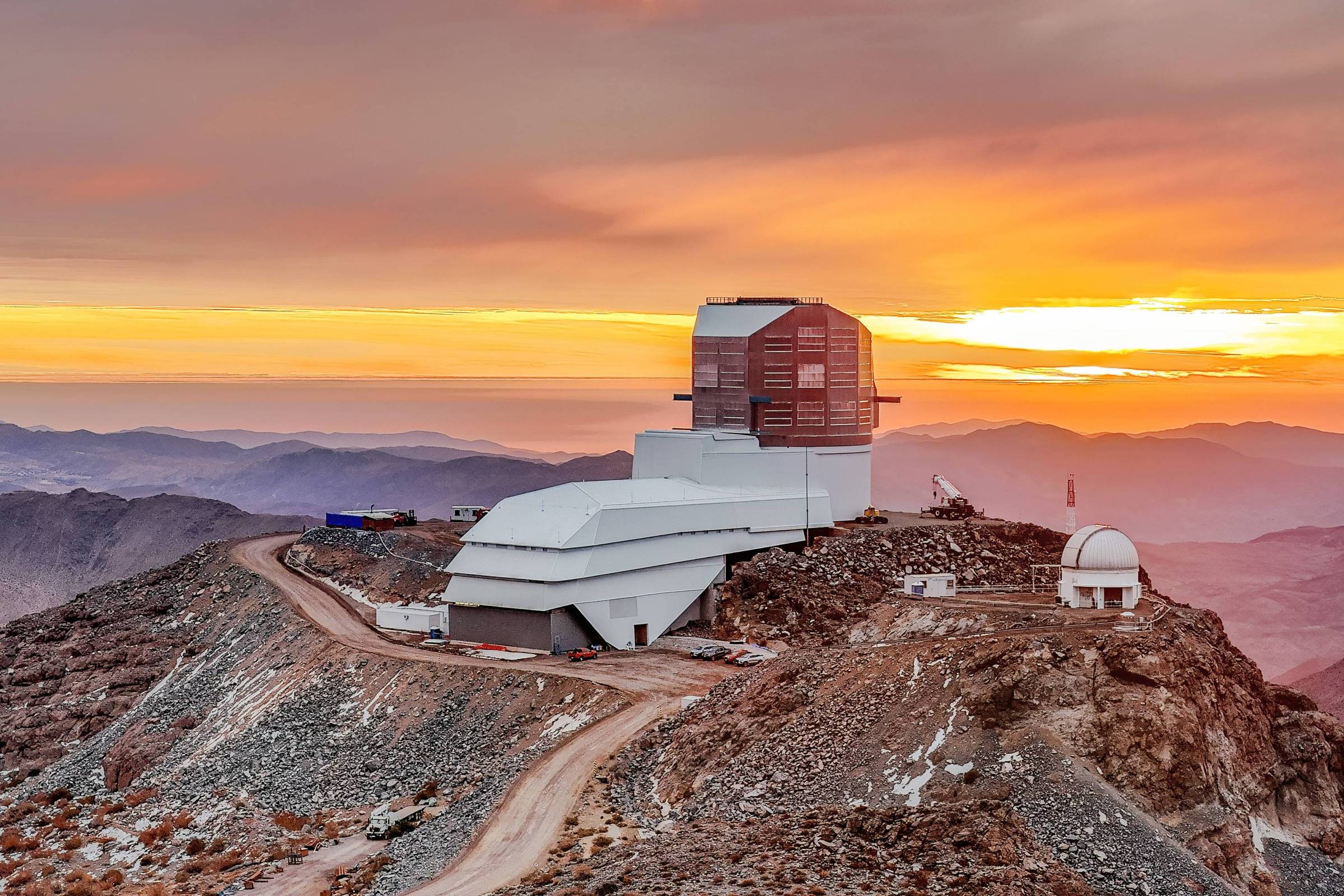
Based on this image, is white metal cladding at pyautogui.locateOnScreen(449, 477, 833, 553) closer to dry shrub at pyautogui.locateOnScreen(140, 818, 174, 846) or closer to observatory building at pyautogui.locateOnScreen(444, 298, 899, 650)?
observatory building at pyautogui.locateOnScreen(444, 298, 899, 650)

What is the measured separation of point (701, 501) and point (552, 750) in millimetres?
22565

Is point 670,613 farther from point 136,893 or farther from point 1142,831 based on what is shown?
point 1142,831

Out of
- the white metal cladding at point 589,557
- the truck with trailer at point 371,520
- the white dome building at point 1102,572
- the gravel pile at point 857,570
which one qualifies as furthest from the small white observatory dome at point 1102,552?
the truck with trailer at point 371,520

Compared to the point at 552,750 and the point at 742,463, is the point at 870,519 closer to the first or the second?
the point at 742,463

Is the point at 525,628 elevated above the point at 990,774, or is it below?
below

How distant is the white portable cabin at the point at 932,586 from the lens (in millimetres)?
50719

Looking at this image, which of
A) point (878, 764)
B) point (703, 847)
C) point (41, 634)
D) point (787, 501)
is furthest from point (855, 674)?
point (41, 634)

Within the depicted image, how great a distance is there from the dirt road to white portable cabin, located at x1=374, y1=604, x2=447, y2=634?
0.97 m

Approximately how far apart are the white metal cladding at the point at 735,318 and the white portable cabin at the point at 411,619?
2186cm

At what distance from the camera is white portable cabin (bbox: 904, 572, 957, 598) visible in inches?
1997

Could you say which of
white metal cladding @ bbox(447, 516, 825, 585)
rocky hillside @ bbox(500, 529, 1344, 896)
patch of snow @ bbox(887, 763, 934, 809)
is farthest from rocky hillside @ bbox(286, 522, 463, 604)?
patch of snow @ bbox(887, 763, 934, 809)

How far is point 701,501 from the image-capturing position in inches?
2569

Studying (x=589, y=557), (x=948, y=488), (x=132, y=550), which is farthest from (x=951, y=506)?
(x=132, y=550)

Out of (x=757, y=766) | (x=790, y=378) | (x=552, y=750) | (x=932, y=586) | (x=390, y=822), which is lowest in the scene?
(x=390, y=822)
